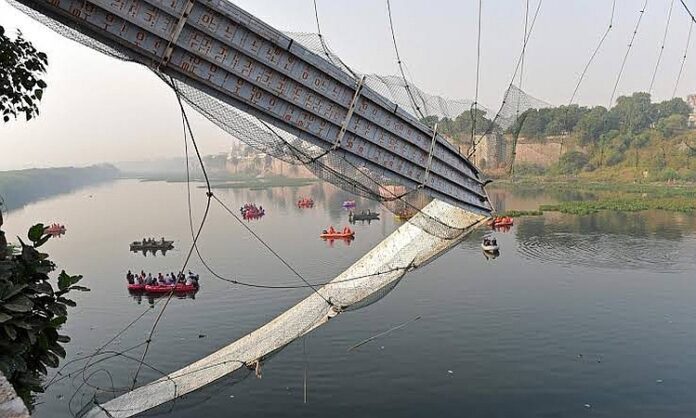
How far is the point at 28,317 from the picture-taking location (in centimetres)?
590

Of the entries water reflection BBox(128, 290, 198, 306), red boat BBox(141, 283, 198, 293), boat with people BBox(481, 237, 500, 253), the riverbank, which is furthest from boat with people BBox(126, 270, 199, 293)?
the riverbank

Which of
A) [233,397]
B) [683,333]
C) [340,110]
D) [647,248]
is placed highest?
[340,110]

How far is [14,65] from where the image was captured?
7215 mm

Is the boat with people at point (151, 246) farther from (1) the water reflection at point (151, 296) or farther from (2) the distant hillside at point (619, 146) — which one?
(2) the distant hillside at point (619, 146)

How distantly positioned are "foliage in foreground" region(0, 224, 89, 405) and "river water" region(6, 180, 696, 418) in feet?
14.5

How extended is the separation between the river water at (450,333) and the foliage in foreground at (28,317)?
4.41 meters

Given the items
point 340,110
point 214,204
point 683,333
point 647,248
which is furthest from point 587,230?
point 214,204

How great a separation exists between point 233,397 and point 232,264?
17427 mm

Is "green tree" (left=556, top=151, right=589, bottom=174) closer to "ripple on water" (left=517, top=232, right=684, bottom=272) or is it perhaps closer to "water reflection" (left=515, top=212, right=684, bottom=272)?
"water reflection" (left=515, top=212, right=684, bottom=272)

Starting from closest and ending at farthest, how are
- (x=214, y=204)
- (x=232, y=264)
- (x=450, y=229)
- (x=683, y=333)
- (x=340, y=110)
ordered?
(x=340, y=110)
(x=450, y=229)
(x=683, y=333)
(x=232, y=264)
(x=214, y=204)

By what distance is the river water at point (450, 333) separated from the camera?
1320cm

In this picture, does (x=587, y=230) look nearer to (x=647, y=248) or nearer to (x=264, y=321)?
(x=647, y=248)

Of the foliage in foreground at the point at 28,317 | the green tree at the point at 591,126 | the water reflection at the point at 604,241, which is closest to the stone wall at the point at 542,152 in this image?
the green tree at the point at 591,126

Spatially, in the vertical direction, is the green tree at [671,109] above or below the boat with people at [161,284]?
above
